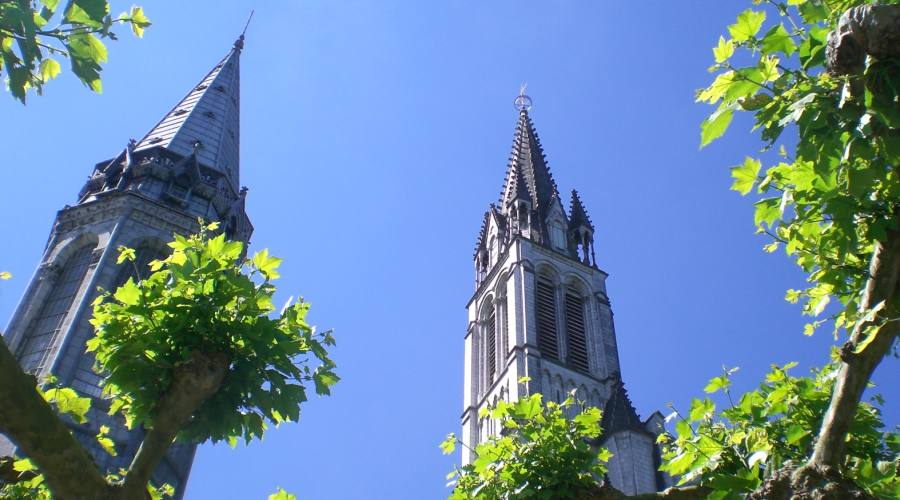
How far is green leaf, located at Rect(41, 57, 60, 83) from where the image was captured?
6840 millimetres

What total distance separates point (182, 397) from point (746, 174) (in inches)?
190

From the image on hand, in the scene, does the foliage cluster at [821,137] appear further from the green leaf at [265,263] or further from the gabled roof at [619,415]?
the gabled roof at [619,415]

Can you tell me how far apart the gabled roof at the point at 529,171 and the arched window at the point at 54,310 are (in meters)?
29.7

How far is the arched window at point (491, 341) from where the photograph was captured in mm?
42688

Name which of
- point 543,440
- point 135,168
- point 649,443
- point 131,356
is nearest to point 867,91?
point 543,440

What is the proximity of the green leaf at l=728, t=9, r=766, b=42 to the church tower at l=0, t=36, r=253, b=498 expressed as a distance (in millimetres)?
16890

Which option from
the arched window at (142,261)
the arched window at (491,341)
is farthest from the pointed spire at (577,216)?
the arched window at (142,261)

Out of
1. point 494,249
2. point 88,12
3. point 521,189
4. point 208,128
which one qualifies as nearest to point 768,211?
point 88,12

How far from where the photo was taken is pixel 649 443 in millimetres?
36375

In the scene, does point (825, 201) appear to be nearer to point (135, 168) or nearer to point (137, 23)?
point (137, 23)

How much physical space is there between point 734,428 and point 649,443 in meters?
29.3

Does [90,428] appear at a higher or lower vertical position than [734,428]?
higher

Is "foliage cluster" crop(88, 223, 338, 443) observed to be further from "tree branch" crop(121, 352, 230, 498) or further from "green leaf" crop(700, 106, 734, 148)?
"green leaf" crop(700, 106, 734, 148)

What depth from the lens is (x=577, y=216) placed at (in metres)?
52.8
